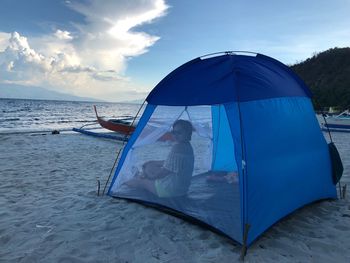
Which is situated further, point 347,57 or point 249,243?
point 347,57

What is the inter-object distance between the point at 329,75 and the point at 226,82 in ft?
159

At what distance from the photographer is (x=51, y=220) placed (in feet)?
14.2

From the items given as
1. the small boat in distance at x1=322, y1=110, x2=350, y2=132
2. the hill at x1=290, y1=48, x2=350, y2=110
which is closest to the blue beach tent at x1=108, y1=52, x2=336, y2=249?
the small boat in distance at x1=322, y1=110, x2=350, y2=132

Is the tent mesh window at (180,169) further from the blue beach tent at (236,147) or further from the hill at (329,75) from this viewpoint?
the hill at (329,75)

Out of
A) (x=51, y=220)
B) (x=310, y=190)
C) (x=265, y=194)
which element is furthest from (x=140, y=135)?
(x=310, y=190)

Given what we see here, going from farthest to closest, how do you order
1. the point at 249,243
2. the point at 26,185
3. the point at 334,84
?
the point at 334,84 → the point at 26,185 → the point at 249,243

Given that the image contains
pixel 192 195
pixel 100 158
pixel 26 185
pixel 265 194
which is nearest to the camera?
pixel 265 194

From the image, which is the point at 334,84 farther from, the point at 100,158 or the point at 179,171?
the point at 179,171

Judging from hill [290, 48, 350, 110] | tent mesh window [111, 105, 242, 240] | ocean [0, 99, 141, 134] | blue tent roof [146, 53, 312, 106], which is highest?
hill [290, 48, 350, 110]

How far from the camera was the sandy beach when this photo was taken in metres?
3.36

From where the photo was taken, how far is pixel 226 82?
4.01 metres

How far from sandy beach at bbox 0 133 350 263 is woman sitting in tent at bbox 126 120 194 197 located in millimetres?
396

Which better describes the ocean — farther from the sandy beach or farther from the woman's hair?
the woman's hair

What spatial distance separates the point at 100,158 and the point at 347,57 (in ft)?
161
